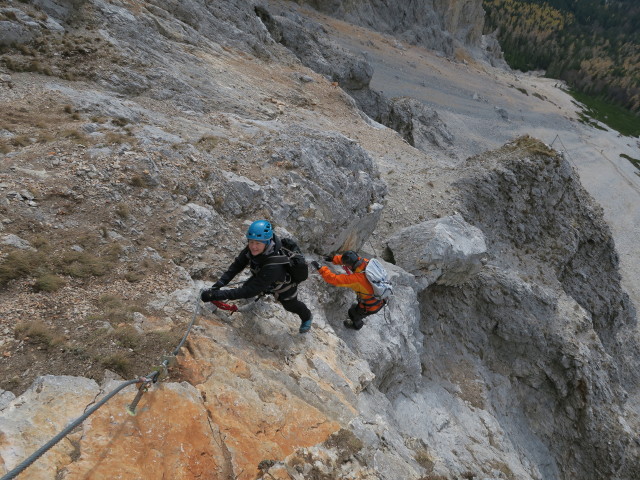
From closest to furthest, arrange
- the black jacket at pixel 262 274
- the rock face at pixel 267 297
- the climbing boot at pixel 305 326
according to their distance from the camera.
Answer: the rock face at pixel 267 297 < the black jacket at pixel 262 274 < the climbing boot at pixel 305 326

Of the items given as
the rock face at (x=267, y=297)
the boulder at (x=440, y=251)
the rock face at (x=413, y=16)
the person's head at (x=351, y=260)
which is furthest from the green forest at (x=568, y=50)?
the person's head at (x=351, y=260)

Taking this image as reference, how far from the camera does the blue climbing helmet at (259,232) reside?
20.4ft

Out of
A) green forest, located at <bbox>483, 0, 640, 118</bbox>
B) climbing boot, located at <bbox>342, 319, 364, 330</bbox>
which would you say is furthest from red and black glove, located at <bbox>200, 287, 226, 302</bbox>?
green forest, located at <bbox>483, 0, 640, 118</bbox>

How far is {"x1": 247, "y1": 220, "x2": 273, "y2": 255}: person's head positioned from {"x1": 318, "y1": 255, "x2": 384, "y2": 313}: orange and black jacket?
2200mm

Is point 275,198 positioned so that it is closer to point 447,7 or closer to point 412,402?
point 412,402

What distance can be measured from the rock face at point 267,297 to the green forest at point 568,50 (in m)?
162

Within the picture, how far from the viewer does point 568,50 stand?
539 ft

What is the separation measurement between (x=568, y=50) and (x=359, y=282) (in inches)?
8235

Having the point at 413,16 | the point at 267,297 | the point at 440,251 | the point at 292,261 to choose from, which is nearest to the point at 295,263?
the point at 292,261

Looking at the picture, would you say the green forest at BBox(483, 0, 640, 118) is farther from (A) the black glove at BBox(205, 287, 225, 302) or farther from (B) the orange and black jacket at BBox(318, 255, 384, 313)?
(A) the black glove at BBox(205, 287, 225, 302)

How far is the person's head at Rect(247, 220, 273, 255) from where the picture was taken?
6211 mm

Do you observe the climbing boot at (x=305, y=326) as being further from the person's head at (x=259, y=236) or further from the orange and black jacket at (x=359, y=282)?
the person's head at (x=259, y=236)

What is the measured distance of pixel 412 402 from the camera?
1288 cm

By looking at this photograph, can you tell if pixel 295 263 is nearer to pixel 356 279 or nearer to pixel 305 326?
pixel 305 326
